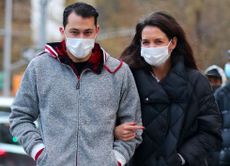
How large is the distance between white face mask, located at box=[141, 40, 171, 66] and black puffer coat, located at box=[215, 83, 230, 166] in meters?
1.64

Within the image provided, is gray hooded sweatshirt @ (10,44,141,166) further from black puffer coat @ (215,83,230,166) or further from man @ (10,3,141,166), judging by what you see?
black puffer coat @ (215,83,230,166)

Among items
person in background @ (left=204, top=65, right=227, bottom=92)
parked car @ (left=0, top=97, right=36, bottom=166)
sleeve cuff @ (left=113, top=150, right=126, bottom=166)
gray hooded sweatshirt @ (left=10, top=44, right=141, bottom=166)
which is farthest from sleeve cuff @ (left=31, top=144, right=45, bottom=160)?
parked car @ (left=0, top=97, right=36, bottom=166)

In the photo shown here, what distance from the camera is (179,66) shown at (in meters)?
4.37

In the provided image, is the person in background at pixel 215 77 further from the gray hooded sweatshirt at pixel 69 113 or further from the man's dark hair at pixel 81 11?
the man's dark hair at pixel 81 11

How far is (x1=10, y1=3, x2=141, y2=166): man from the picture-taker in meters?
3.84

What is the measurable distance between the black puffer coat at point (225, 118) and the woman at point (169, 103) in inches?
54.4

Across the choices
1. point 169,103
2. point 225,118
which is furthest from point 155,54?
point 225,118

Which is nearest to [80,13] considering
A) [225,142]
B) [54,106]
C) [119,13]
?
[54,106]

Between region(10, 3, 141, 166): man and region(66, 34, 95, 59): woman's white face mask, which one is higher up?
region(66, 34, 95, 59): woman's white face mask

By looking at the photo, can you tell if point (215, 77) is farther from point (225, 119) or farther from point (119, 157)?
point (119, 157)

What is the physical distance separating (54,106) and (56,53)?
1.12 ft

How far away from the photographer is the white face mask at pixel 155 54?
13.9 feet

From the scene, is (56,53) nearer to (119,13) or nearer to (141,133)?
(141,133)

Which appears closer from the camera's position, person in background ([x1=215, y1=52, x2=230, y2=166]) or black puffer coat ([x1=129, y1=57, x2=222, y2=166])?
black puffer coat ([x1=129, y1=57, x2=222, y2=166])
